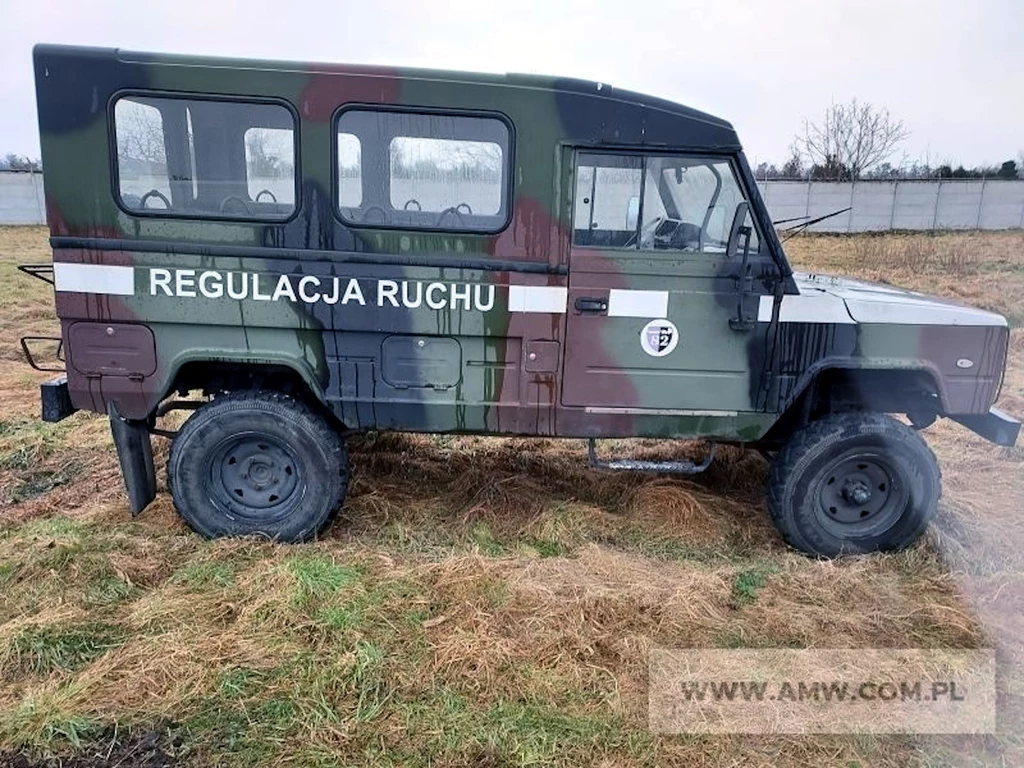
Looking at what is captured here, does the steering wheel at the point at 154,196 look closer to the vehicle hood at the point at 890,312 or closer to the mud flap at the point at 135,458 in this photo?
the mud flap at the point at 135,458

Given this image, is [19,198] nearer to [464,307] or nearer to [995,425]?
[464,307]

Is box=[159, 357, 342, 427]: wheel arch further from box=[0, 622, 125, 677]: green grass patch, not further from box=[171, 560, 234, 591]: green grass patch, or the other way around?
box=[0, 622, 125, 677]: green grass patch

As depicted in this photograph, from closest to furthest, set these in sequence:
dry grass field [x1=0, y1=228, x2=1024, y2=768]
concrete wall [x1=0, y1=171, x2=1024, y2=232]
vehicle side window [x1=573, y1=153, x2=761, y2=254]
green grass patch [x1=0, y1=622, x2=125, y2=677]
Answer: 1. dry grass field [x1=0, y1=228, x2=1024, y2=768]
2. green grass patch [x1=0, y1=622, x2=125, y2=677]
3. vehicle side window [x1=573, y1=153, x2=761, y2=254]
4. concrete wall [x1=0, y1=171, x2=1024, y2=232]

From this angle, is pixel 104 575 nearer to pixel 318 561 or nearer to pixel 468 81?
pixel 318 561

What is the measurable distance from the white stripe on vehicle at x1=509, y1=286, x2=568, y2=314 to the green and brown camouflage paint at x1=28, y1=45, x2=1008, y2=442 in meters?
0.03

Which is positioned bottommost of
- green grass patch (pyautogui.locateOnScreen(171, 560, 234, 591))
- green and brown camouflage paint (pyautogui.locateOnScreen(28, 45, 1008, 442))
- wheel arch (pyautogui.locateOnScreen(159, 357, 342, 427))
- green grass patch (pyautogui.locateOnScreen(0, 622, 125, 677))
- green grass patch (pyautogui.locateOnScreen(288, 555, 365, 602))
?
green grass patch (pyautogui.locateOnScreen(0, 622, 125, 677))

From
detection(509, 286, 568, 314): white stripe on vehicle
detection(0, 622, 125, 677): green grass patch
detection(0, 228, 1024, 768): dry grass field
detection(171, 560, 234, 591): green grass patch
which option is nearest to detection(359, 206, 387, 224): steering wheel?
detection(509, 286, 568, 314): white stripe on vehicle

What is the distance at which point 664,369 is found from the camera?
3754 millimetres

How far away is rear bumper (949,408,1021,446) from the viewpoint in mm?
3895

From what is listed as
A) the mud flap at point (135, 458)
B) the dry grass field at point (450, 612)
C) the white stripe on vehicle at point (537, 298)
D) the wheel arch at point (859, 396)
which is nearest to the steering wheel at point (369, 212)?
the white stripe on vehicle at point (537, 298)

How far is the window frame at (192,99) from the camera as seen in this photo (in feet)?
11.1

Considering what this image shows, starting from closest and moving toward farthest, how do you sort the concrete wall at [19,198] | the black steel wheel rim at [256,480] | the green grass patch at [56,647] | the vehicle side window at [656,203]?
the green grass patch at [56,647]
the vehicle side window at [656,203]
the black steel wheel rim at [256,480]
the concrete wall at [19,198]

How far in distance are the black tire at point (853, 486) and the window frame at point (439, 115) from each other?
2.04 m

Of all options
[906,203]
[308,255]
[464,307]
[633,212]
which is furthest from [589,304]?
[906,203]
